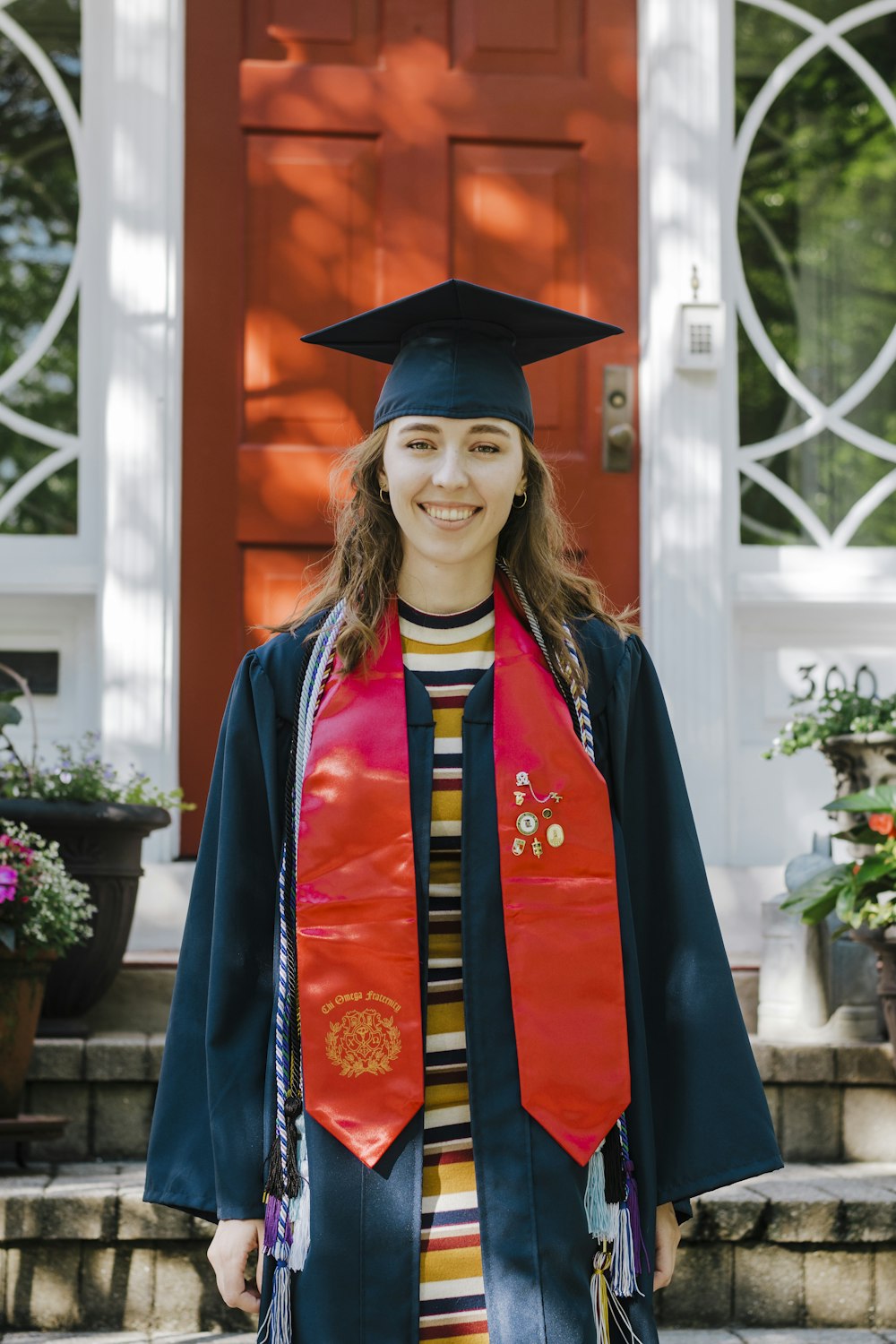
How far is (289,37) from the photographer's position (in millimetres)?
4891

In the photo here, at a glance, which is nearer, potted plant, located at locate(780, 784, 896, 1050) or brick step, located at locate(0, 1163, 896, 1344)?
brick step, located at locate(0, 1163, 896, 1344)

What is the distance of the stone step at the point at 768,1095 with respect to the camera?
12.3 ft

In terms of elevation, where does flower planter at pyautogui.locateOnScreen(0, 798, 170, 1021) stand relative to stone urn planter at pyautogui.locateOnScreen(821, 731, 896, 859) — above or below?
below

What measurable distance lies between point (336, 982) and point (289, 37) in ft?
12.2

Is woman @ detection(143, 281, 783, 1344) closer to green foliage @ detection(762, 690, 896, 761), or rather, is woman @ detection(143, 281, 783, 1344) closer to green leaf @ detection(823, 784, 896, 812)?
green leaf @ detection(823, 784, 896, 812)

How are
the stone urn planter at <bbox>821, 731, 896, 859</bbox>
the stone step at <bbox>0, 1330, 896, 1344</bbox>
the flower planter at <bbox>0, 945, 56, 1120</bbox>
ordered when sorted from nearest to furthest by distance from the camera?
the stone step at <bbox>0, 1330, 896, 1344</bbox>
the flower planter at <bbox>0, 945, 56, 1120</bbox>
the stone urn planter at <bbox>821, 731, 896, 859</bbox>

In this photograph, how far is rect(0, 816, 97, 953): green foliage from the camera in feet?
11.8

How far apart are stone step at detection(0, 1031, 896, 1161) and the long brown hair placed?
6.26 feet

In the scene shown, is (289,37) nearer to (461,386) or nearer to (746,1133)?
(461,386)

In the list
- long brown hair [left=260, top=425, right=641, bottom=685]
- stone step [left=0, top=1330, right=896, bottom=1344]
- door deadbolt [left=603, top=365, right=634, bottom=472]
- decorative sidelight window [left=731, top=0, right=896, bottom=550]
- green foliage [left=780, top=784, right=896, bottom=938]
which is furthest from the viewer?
decorative sidelight window [left=731, top=0, right=896, bottom=550]

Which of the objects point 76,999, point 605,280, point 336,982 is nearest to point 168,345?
point 605,280

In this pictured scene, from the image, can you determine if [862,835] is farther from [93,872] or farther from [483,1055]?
[483,1055]

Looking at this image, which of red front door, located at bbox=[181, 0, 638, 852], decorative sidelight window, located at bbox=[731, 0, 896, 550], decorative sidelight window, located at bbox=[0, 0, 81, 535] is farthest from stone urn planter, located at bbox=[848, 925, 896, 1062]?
decorative sidelight window, located at bbox=[0, 0, 81, 535]

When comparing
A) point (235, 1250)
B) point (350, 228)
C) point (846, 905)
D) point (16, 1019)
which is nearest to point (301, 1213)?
point (235, 1250)
